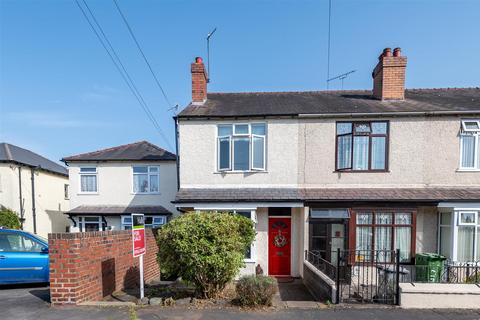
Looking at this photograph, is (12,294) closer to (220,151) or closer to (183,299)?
(183,299)

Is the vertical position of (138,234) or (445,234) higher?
(445,234)

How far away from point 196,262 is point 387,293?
412 cm

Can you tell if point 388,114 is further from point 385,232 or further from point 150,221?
point 150,221

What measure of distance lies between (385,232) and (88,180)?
15.1 meters

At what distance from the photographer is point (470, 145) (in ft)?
27.0

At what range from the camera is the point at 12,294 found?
17.6 ft

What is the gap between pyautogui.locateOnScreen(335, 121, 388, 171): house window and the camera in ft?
27.6

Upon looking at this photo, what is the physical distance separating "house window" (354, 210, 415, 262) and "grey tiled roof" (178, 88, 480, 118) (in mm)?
3469

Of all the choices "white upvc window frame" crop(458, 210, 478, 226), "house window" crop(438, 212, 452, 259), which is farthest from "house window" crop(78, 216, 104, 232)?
"white upvc window frame" crop(458, 210, 478, 226)

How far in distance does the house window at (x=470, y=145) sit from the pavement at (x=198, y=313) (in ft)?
17.6

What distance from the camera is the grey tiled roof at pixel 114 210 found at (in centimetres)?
1362

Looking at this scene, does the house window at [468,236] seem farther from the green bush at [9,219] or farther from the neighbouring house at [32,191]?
the neighbouring house at [32,191]

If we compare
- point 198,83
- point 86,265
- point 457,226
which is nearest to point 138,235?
point 86,265

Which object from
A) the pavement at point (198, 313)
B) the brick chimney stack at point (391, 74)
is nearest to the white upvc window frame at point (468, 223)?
the pavement at point (198, 313)
